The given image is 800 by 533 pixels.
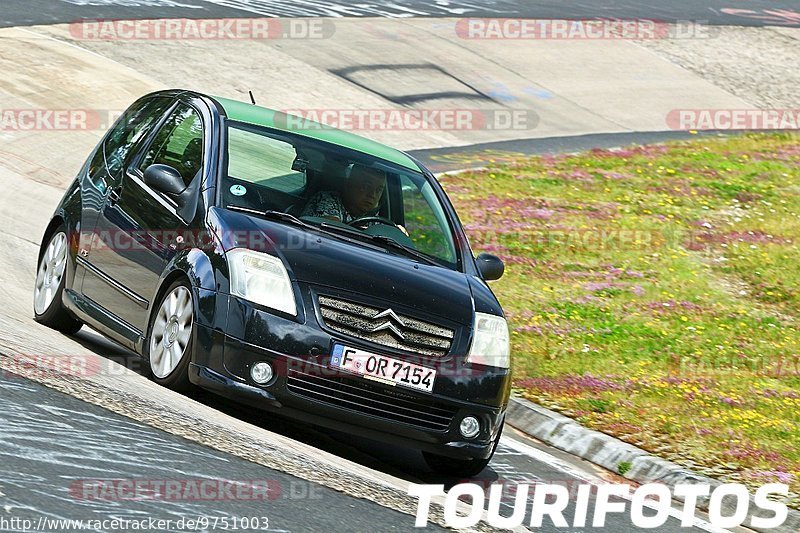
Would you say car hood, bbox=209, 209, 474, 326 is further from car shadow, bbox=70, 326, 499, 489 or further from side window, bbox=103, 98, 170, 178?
side window, bbox=103, 98, 170, 178

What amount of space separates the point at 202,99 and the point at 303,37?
1710 centimetres

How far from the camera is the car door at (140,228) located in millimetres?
7773

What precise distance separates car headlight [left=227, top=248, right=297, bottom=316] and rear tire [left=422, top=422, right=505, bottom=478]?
1.33 meters

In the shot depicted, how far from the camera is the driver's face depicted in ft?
27.0

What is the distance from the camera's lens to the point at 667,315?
12.9 metres

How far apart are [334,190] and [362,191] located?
189 mm

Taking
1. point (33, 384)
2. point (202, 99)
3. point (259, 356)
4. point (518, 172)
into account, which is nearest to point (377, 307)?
point (259, 356)

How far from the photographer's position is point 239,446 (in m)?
6.47

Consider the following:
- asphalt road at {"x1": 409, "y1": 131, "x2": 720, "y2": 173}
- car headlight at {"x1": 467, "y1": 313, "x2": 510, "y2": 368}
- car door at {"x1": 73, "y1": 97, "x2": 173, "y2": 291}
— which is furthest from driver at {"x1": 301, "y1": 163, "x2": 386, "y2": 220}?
asphalt road at {"x1": 409, "y1": 131, "x2": 720, "y2": 173}

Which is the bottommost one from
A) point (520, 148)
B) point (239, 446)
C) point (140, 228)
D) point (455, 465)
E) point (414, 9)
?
point (520, 148)

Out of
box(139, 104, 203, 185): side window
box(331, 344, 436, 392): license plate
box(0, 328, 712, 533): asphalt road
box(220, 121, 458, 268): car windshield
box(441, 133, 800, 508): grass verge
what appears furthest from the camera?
box(441, 133, 800, 508): grass verge

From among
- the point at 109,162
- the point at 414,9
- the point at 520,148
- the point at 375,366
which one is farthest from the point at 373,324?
the point at 414,9

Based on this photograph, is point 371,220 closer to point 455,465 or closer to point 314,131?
point 314,131

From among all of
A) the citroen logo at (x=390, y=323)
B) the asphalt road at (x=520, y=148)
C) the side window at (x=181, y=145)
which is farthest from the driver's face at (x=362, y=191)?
the asphalt road at (x=520, y=148)
